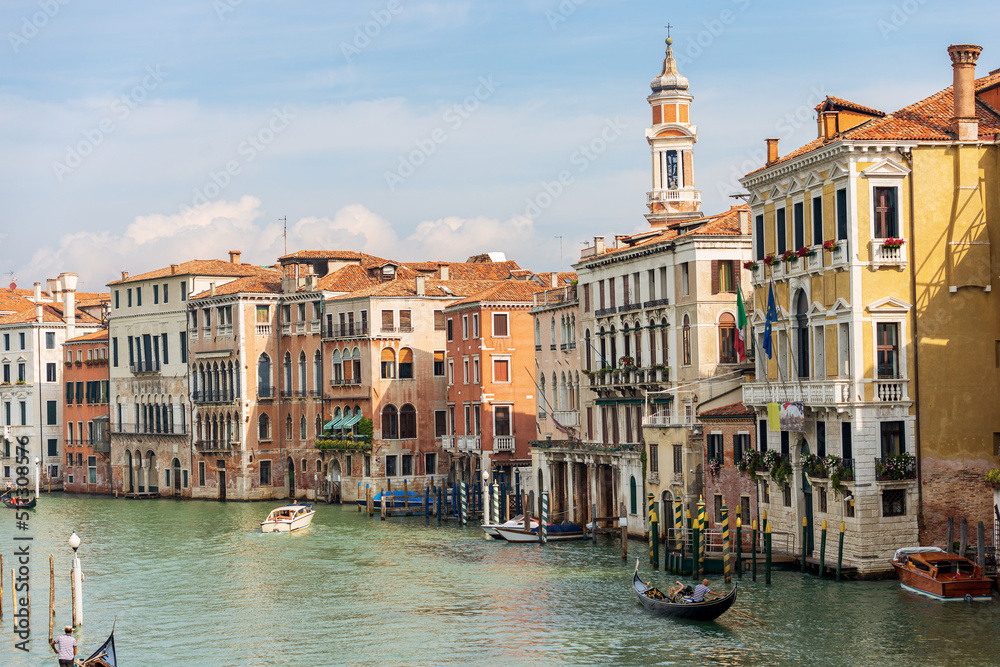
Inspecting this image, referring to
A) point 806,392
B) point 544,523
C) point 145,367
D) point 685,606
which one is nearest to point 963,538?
point 806,392

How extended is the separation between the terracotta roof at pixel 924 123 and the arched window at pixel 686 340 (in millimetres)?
8613

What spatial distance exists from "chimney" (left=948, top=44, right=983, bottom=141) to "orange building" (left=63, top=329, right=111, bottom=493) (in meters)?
54.3

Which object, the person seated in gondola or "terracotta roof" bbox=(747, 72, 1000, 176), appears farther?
"terracotta roof" bbox=(747, 72, 1000, 176)

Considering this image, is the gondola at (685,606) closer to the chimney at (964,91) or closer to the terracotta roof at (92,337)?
the chimney at (964,91)

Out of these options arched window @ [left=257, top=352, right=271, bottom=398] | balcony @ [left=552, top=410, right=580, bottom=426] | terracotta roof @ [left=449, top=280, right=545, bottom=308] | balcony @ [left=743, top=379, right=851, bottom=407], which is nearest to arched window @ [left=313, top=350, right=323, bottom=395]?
arched window @ [left=257, top=352, right=271, bottom=398]

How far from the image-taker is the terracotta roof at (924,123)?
34.2 meters

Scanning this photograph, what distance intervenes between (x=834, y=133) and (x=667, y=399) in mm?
11003

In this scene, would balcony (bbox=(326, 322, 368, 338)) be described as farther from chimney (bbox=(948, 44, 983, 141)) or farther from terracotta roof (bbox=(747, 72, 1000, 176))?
chimney (bbox=(948, 44, 983, 141))

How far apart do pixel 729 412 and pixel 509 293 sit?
21604 mm

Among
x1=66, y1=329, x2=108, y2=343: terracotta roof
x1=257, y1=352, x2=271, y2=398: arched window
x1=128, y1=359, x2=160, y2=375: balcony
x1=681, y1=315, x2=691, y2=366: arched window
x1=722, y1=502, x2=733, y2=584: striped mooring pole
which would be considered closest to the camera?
x1=722, y1=502, x2=733, y2=584: striped mooring pole

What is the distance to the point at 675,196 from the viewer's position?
67.4m

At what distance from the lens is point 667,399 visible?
1805 inches

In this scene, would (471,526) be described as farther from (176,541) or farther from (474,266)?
(474,266)

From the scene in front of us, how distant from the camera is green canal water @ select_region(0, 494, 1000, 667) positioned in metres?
29.1
